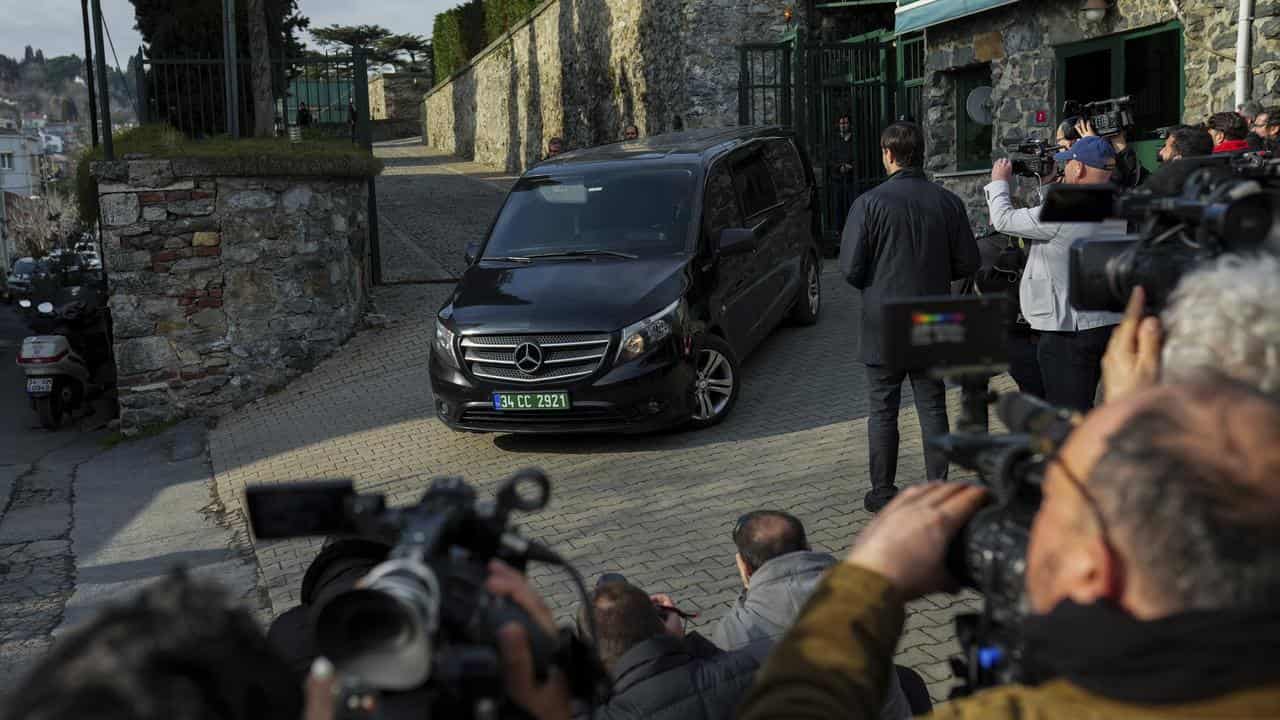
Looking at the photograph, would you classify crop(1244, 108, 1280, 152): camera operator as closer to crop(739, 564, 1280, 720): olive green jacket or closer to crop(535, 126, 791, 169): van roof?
crop(535, 126, 791, 169): van roof

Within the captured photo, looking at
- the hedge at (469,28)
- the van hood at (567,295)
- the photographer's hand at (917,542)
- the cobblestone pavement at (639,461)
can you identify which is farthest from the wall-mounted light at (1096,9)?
the hedge at (469,28)

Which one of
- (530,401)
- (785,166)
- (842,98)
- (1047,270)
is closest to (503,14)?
(842,98)

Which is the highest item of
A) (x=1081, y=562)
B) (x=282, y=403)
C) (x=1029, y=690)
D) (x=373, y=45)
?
(x=373, y=45)

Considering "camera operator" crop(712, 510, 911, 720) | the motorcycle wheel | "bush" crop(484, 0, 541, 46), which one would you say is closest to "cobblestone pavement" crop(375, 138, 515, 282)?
"bush" crop(484, 0, 541, 46)

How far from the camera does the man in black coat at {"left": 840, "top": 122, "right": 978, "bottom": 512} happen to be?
6.34 metres

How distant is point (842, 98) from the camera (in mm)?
16203

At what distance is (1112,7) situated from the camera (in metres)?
11.7

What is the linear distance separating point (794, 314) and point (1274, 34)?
4.48 metres

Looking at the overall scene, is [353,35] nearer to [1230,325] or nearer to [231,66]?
[231,66]

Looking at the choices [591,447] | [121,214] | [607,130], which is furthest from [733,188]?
[607,130]

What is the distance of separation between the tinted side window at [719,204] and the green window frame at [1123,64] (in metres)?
3.83

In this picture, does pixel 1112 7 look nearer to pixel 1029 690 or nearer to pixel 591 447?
pixel 591 447

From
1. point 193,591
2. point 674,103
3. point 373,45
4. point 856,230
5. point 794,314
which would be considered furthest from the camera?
point 373,45

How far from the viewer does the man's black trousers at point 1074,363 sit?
5.84m
